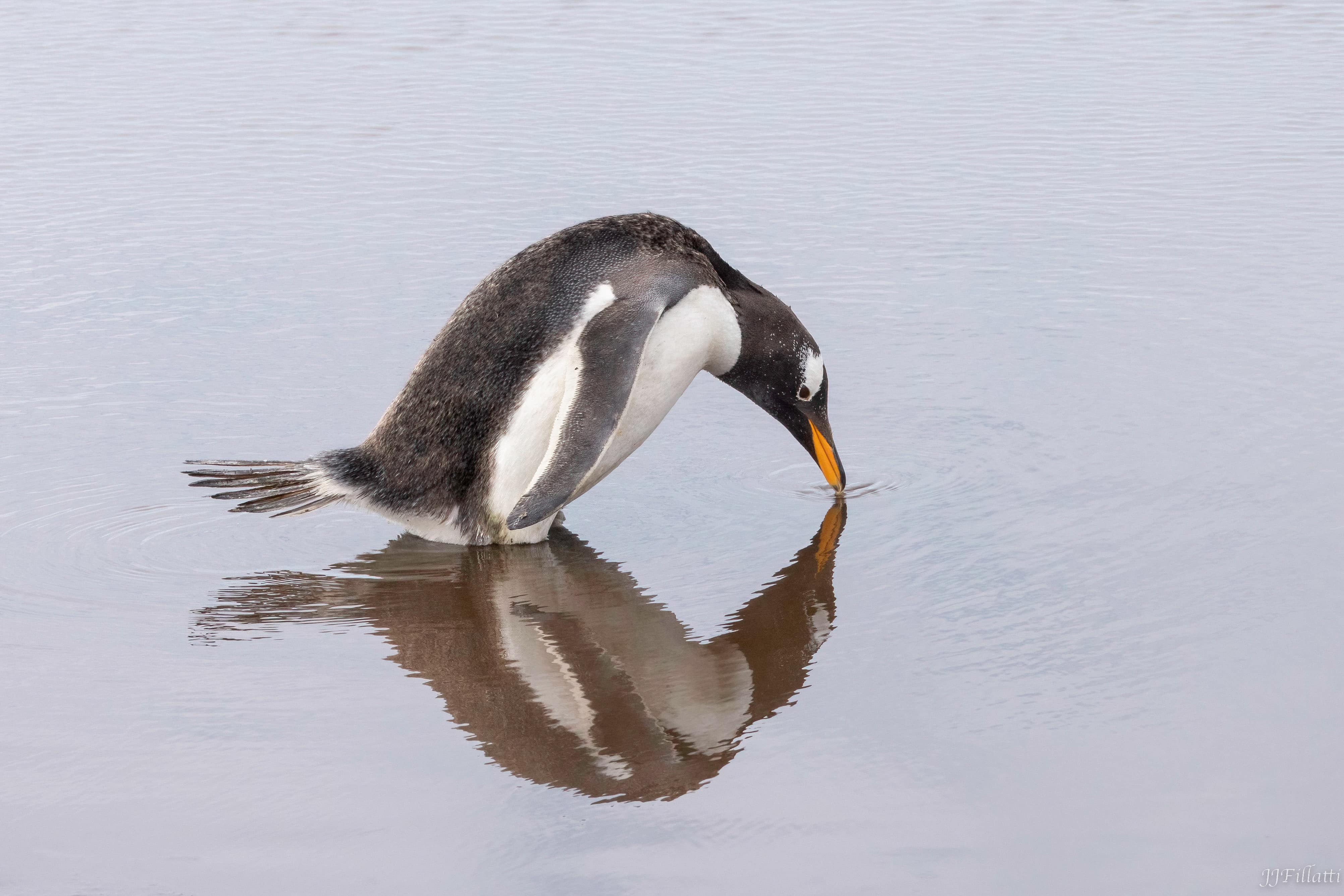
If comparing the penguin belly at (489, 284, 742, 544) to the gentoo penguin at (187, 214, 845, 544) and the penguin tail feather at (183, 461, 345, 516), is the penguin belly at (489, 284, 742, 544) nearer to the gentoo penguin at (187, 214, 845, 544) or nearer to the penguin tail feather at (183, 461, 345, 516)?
the gentoo penguin at (187, 214, 845, 544)

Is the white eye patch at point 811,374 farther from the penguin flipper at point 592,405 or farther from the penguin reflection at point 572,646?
the penguin flipper at point 592,405

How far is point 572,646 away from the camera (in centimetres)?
314

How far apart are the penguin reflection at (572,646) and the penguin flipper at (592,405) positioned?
0.65ft

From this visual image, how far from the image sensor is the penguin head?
3.85 m

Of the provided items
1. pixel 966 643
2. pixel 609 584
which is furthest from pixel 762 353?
pixel 966 643

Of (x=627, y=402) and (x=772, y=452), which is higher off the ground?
(x=627, y=402)

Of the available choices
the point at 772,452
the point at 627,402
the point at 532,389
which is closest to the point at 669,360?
the point at 627,402

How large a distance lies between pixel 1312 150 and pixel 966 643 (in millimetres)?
4204

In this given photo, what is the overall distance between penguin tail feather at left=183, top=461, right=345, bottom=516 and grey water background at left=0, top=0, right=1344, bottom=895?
95 millimetres

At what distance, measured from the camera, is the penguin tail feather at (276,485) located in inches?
144
